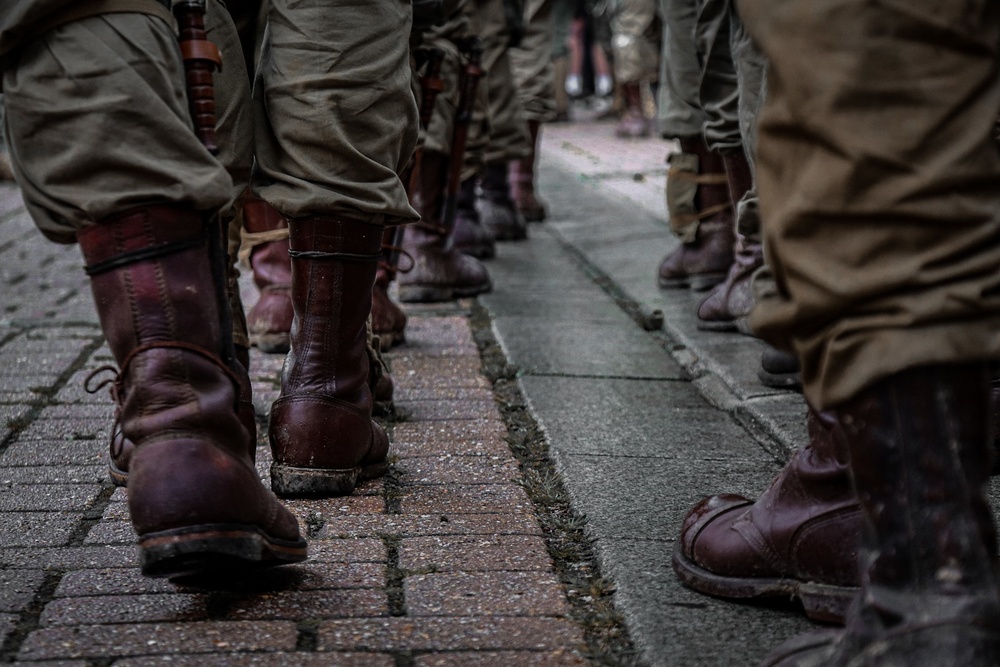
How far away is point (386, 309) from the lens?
3168 millimetres

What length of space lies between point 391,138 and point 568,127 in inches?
441

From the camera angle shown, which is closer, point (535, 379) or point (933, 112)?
point (933, 112)

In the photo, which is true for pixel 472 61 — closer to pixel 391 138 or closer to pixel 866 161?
pixel 391 138

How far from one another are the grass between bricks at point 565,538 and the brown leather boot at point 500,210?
253cm

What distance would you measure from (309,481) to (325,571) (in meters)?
0.34

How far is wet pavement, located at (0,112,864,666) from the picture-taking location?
147 cm

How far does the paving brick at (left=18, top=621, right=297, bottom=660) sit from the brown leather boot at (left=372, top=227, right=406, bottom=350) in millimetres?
1663

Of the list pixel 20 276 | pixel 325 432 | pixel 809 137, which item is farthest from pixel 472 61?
pixel 809 137

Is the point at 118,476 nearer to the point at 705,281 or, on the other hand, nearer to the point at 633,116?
the point at 705,281

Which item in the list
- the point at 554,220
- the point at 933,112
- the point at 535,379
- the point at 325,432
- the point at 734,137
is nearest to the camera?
the point at 933,112

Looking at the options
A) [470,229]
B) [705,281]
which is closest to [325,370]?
[705,281]

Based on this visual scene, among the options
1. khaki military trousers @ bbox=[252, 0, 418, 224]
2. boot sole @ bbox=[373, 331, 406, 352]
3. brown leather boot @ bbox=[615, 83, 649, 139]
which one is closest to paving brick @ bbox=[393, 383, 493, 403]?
boot sole @ bbox=[373, 331, 406, 352]

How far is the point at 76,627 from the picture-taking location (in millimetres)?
1495

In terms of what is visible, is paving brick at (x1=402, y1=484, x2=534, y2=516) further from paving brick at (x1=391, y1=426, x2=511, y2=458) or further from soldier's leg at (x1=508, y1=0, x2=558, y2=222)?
soldier's leg at (x1=508, y1=0, x2=558, y2=222)
